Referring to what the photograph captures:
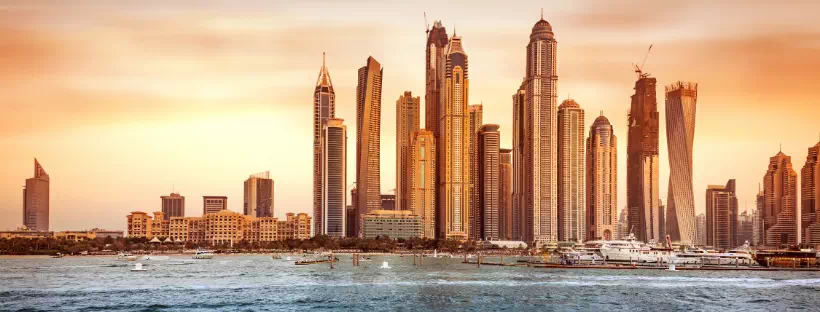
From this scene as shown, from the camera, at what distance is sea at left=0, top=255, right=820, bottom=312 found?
277ft

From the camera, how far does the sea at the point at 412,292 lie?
8444 cm

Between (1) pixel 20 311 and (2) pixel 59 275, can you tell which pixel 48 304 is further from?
(2) pixel 59 275

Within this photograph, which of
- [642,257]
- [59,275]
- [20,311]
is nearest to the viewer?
[20,311]

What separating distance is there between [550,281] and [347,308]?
135 ft

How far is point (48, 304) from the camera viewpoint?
277ft

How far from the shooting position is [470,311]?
81.2 meters

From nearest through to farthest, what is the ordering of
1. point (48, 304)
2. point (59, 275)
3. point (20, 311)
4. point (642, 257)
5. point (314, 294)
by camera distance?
point (20, 311) → point (48, 304) → point (314, 294) → point (59, 275) → point (642, 257)

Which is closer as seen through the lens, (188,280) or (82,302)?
(82,302)

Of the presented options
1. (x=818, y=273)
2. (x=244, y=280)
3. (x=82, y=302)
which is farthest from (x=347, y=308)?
(x=818, y=273)

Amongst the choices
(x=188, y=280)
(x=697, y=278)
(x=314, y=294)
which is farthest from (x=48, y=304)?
(x=697, y=278)

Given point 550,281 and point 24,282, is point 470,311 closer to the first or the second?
point 550,281

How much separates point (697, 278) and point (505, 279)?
83.9ft

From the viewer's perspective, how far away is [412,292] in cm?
10012

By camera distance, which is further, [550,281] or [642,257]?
[642,257]
